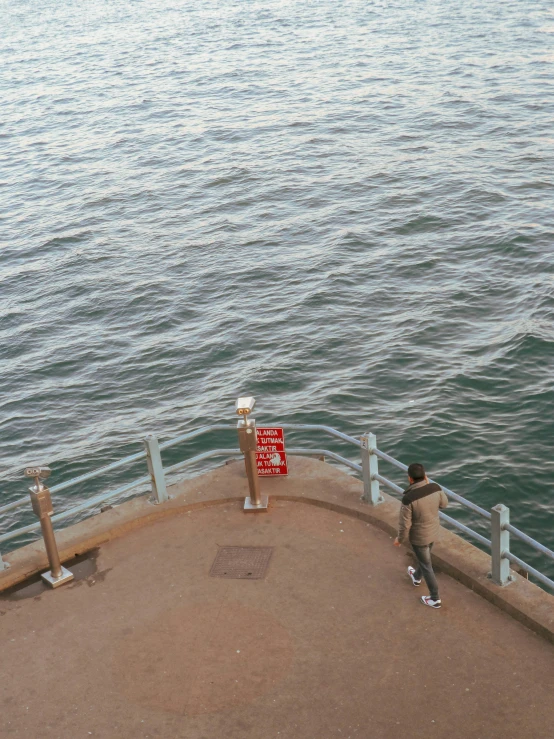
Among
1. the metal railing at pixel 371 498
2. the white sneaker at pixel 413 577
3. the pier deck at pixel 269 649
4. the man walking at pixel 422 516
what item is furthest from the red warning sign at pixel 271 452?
the man walking at pixel 422 516

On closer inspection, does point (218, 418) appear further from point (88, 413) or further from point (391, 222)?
point (391, 222)

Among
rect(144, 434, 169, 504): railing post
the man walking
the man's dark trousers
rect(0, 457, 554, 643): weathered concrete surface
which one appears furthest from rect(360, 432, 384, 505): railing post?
rect(144, 434, 169, 504): railing post

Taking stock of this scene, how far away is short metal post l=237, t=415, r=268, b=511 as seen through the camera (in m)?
10.8

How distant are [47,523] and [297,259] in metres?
18.5

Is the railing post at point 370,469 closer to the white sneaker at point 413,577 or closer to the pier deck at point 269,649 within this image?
the pier deck at point 269,649

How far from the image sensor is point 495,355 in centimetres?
2050

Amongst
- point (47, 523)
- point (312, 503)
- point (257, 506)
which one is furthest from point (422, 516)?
point (47, 523)

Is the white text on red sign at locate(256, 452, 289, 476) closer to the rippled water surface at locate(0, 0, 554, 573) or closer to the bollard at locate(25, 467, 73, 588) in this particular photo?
the bollard at locate(25, 467, 73, 588)

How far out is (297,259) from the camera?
89.9 feet

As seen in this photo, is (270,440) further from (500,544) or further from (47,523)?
(500,544)

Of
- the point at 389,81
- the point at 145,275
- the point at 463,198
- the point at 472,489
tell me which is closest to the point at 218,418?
the point at 472,489

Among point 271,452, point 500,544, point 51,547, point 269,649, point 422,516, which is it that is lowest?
point 269,649

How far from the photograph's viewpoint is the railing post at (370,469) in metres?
10.6

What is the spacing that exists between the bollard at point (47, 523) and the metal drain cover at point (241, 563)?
1.73m
